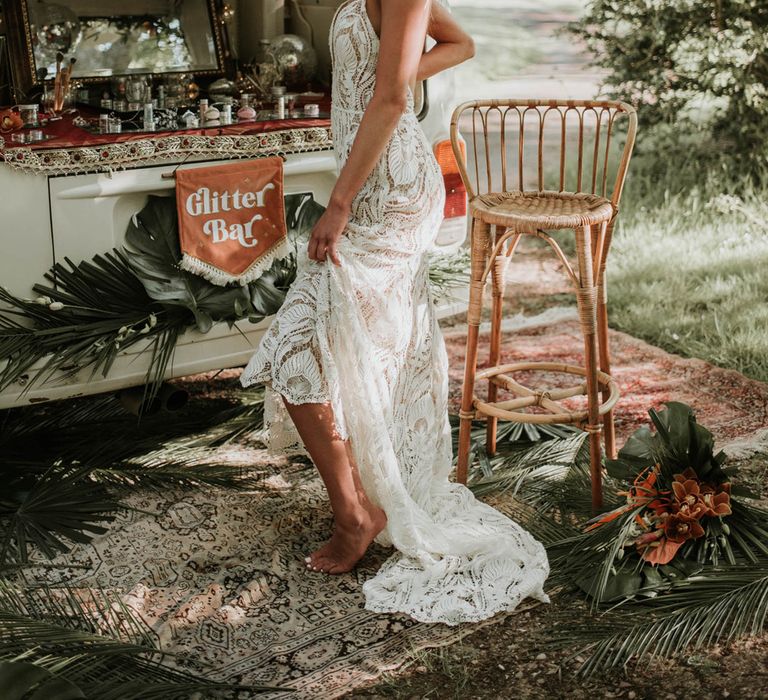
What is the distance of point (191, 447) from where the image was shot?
3689mm

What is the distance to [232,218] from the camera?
3506mm

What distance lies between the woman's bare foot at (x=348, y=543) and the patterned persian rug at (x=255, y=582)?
30 mm

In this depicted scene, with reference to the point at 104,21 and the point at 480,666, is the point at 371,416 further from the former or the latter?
the point at 104,21

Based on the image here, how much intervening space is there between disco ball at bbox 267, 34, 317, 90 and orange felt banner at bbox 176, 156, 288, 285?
2.58ft

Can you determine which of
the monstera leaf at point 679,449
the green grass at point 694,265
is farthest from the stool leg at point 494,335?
the green grass at point 694,265

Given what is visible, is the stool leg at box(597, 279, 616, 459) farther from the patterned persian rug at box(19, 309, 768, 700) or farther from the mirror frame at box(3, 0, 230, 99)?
the mirror frame at box(3, 0, 230, 99)

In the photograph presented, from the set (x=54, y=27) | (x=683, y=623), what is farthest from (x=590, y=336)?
(x=54, y=27)

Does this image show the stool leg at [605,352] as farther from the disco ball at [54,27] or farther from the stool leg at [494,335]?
the disco ball at [54,27]

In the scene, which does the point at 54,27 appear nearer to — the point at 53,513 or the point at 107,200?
the point at 107,200

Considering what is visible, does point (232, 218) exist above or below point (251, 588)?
above

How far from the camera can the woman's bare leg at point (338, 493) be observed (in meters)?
2.86

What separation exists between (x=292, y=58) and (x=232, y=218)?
1.00 metres

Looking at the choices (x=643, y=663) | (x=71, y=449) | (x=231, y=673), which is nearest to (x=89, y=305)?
(x=71, y=449)

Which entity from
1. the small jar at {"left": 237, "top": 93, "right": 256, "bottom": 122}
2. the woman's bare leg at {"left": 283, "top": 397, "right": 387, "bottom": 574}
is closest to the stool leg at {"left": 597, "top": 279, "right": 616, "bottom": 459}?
the woman's bare leg at {"left": 283, "top": 397, "right": 387, "bottom": 574}
